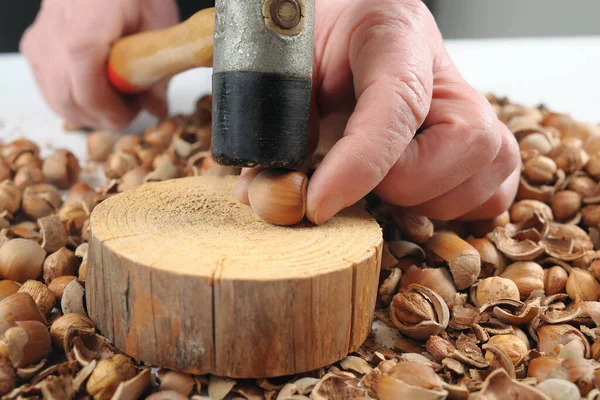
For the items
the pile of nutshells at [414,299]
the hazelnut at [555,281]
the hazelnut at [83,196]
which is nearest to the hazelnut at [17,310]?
the pile of nutshells at [414,299]

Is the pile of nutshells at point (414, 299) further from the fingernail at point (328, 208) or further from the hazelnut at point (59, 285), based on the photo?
the fingernail at point (328, 208)

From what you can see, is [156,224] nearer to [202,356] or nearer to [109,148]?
[202,356]

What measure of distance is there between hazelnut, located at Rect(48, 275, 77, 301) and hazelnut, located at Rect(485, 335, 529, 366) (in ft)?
2.75

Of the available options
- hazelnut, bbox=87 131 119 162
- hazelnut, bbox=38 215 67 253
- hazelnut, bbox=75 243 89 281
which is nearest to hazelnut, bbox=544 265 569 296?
hazelnut, bbox=75 243 89 281

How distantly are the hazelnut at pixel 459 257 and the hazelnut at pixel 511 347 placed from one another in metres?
A: 0.19

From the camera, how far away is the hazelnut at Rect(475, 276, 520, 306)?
1.24 meters

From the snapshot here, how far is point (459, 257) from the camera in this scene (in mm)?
1303

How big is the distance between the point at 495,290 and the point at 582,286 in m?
0.21

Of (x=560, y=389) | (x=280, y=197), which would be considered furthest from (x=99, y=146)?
(x=560, y=389)

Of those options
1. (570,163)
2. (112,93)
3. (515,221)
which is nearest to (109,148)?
(112,93)

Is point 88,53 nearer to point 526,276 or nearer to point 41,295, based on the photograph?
point 41,295

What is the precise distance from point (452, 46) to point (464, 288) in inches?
99.3

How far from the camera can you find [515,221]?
A: 158cm

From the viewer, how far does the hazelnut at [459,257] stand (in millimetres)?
1286
